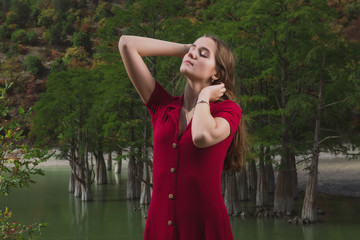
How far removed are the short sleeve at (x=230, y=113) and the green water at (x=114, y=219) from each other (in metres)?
15.3

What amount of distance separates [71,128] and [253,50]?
42.5 feet

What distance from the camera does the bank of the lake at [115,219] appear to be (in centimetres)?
1784

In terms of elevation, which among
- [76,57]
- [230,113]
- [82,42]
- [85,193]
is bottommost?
[85,193]

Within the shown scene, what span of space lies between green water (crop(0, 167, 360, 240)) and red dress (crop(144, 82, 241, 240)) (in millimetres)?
15249

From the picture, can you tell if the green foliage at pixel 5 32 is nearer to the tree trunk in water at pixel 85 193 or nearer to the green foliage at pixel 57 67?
the green foliage at pixel 57 67

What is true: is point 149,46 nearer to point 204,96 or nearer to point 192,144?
point 204,96

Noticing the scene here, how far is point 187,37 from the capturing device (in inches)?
871

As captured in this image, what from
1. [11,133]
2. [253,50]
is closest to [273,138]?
[253,50]

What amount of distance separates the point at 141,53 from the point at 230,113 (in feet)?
1.93

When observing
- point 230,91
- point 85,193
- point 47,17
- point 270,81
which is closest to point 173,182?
point 230,91

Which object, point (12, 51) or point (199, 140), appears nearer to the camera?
point (199, 140)

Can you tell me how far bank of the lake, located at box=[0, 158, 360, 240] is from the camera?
17.8 metres

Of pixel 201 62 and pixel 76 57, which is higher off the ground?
pixel 76 57

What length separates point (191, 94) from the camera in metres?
2.54
